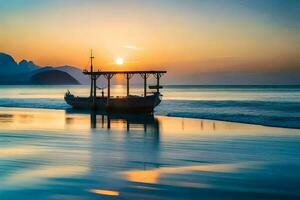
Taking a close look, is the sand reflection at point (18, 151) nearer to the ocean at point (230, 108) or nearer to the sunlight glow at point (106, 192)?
the sunlight glow at point (106, 192)

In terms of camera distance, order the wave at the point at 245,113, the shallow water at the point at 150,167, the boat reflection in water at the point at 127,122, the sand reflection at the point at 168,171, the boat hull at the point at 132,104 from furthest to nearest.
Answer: the boat hull at the point at 132,104
the wave at the point at 245,113
the boat reflection in water at the point at 127,122
the sand reflection at the point at 168,171
the shallow water at the point at 150,167

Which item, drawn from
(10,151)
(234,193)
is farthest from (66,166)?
(234,193)

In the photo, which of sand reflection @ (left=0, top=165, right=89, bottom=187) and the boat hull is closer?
sand reflection @ (left=0, top=165, right=89, bottom=187)

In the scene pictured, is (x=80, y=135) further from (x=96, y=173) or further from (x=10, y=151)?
(x=96, y=173)

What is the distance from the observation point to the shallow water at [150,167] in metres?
11.0

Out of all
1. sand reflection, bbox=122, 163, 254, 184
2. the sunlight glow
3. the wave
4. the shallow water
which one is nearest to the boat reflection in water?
the wave

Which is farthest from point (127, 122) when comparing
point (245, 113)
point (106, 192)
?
point (106, 192)

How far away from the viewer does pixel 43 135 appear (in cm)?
2506

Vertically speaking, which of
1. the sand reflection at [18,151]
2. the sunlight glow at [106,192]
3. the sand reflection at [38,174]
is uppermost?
the sand reflection at [18,151]

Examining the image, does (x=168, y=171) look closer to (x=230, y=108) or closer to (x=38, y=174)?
(x=38, y=174)

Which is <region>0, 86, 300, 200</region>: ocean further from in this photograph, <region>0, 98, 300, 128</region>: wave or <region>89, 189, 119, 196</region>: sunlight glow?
<region>0, 98, 300, 128</region>: wave

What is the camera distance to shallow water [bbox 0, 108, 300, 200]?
1102cm

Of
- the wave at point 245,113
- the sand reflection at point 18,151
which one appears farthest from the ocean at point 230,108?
the sand reflection at point 18,151

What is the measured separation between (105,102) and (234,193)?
43.8 meters
